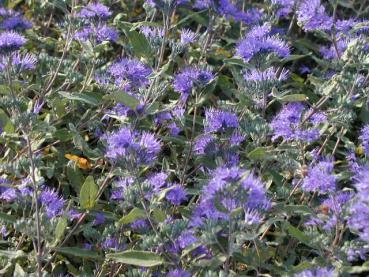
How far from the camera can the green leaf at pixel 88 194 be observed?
320cm

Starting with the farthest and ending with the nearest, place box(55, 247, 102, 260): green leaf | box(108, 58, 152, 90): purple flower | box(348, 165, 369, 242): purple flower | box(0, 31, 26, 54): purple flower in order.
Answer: box(108, 58, 152, 90): purple flower
box(0, 31, 26, 54): purple flower
box(55, 247, 102, 260): green leaf
box(348, 165, 369, 242): purple flower

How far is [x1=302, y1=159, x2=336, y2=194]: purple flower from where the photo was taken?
2.90 m

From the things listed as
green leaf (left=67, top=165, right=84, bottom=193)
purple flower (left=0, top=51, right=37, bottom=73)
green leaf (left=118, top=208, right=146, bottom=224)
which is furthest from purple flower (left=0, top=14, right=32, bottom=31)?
green leaf (left=118, top=208, right=146, bottom=224)

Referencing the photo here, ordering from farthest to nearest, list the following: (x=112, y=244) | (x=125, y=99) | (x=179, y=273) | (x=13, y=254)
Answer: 1. (x=125, y=99)
2. (x=112, y=244)
3. (x=13, y=254)
4. (x=179, y=273)

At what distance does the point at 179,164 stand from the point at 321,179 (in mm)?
1012

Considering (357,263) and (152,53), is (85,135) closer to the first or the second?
(152,53)

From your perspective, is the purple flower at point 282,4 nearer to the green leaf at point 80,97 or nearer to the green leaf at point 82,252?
the green leaf at point 80,97

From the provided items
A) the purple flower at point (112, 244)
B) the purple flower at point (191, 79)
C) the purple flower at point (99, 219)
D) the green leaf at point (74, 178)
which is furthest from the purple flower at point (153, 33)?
the purple flower at point (112, 244)

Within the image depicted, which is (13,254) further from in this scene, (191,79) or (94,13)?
(94,13)

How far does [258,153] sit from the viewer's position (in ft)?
10.7

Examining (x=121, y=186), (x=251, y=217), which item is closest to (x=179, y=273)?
(x=251, y=217)

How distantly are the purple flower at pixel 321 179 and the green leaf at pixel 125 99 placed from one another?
882mm

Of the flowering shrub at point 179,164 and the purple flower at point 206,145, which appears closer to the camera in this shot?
the flowering shrub at point 179,164

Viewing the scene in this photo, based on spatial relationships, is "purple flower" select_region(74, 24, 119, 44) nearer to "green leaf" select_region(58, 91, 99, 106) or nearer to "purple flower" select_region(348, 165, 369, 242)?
"green leaf" select_region(58, 91, 99, 106)
